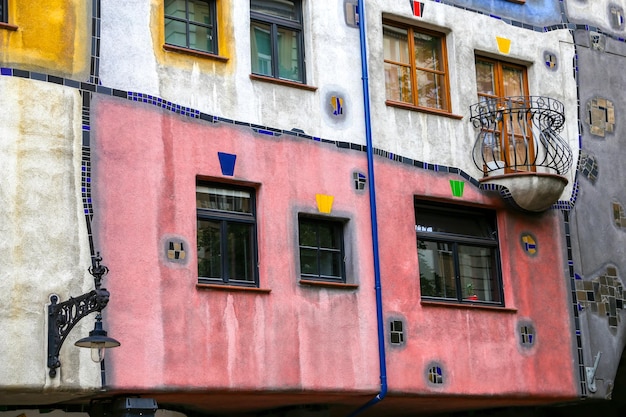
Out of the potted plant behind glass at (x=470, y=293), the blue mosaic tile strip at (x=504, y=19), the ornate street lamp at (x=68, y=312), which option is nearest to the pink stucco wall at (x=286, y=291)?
the potted plant behind glass at (x=470, y=293)

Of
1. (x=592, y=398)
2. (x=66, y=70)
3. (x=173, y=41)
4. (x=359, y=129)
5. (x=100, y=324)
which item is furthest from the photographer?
(x=592, y=398)

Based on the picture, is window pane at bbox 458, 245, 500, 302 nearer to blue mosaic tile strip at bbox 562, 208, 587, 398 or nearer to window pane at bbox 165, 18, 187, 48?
blue mosaic tile strip at bbox 562, 208, 587, 398

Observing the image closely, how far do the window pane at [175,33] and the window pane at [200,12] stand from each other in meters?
0.21

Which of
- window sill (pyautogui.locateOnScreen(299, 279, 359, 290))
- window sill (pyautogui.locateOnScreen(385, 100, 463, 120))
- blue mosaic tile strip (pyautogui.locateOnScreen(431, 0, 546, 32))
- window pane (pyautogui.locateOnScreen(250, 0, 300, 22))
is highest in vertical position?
blue mosaic tile strip (pyautogui.locateOnScreen(431, 0, 546, 32))

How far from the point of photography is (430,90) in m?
18.1

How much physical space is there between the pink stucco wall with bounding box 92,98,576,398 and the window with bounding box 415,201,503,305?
0.22m

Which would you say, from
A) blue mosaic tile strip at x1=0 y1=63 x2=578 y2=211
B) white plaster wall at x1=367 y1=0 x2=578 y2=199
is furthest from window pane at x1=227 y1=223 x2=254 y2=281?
white plaster wall at x1=367 y1=0 x2=578 y2=199

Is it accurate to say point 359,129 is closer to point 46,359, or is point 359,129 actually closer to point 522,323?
point 522,323

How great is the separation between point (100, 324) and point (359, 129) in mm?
5094

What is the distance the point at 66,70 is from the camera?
14398mm

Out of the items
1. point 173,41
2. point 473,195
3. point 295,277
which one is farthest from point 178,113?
point 473,195

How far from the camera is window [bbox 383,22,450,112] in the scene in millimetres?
17766

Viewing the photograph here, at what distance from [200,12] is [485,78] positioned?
15.6 feet

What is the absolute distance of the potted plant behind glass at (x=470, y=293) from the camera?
17.6 m
